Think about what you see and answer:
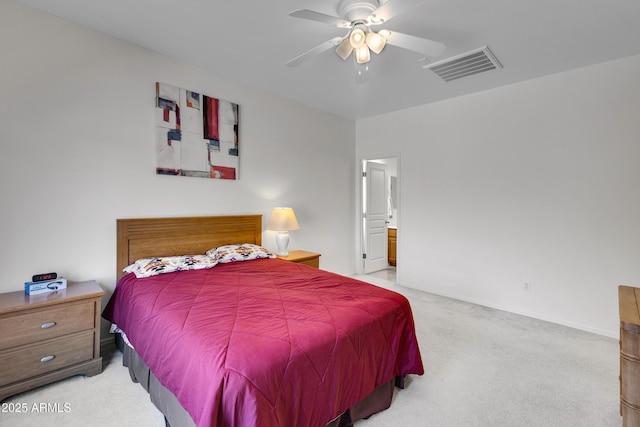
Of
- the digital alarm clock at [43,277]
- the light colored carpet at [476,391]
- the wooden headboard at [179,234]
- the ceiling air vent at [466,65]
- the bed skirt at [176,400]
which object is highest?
the ceiling air vent at [466,65]

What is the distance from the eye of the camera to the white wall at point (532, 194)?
9.44 feet

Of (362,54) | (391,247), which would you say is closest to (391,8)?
(362,54)

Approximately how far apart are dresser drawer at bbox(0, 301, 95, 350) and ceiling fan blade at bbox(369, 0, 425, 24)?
2756 millimetres

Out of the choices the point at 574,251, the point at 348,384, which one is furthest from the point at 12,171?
the point at 574,251

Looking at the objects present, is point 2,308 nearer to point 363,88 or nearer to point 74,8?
point 74,8

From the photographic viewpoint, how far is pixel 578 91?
3047 mm

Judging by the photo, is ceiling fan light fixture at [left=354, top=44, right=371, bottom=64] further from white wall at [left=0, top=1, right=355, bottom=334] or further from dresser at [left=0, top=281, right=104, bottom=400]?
dresser at [left=0, top=281, right=104, bottom=400]

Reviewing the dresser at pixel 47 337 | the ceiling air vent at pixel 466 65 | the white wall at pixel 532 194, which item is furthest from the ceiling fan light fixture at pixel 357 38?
the dresser at pixel 47 337

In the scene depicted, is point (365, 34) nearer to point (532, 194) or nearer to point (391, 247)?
point (532, 194)

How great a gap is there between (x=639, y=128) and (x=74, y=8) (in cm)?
488

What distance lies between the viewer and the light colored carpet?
Answer: 1.77 m

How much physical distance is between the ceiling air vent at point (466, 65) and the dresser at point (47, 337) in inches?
142

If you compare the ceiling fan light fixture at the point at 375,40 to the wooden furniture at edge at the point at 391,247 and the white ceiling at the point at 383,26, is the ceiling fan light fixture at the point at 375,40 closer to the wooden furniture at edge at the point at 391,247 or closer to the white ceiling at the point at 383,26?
the white ceiling at the point at 383,26

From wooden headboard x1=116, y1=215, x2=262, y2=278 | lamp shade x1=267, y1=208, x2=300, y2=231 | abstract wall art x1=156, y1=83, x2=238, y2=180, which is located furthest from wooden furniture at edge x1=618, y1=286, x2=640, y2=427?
abstract wall art x1=156, y1=83, x2=238, y2=180
